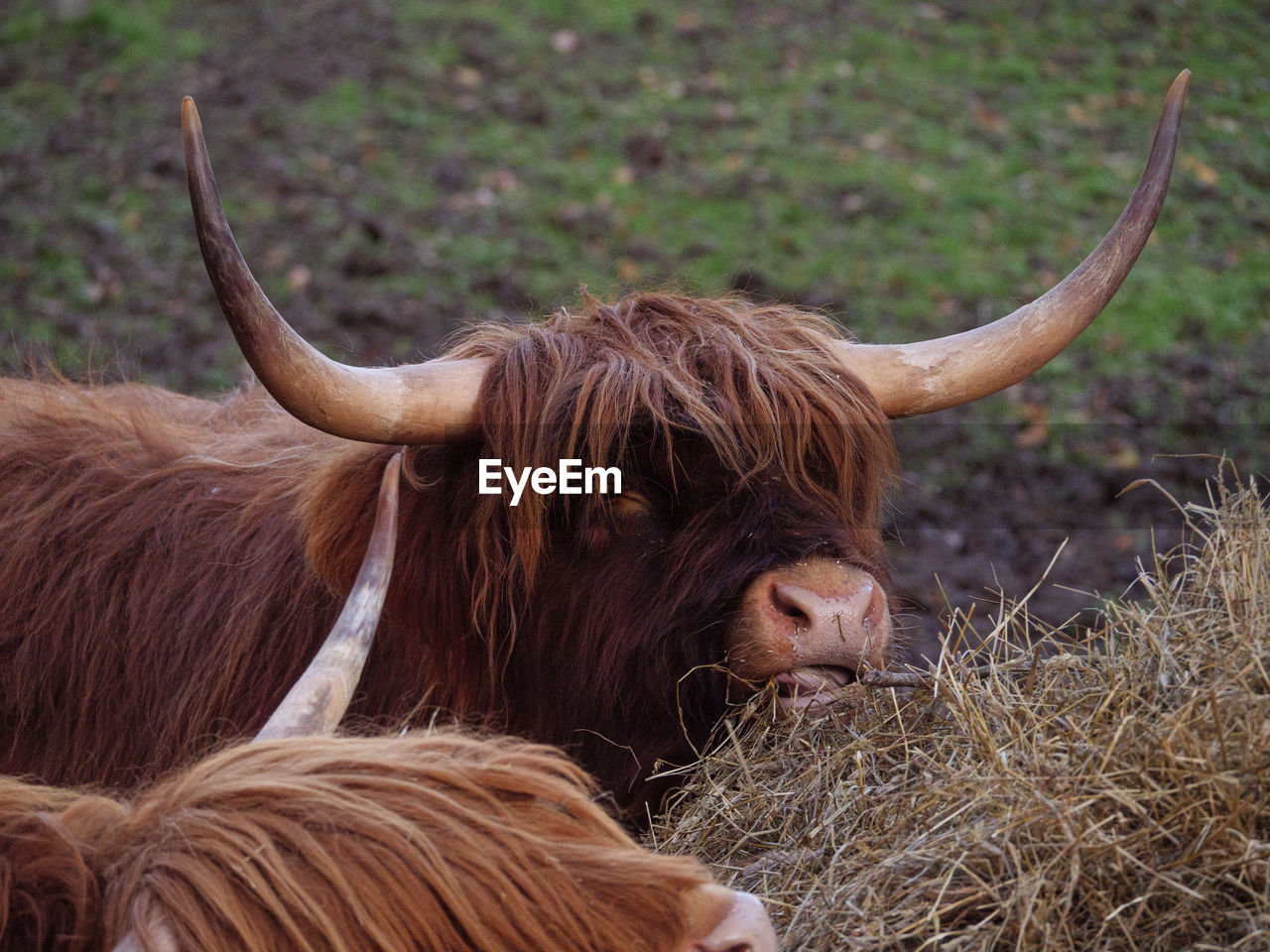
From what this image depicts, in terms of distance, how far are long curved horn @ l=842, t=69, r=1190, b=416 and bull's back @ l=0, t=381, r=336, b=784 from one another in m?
1.36

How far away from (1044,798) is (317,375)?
56.5 inches

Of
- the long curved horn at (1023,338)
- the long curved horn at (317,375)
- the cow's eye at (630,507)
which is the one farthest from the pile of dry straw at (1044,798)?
the long curved horn at (317,375)

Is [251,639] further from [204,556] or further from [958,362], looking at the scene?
[958,362]

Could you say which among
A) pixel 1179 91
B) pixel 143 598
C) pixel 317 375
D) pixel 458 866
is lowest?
pixel 143 598

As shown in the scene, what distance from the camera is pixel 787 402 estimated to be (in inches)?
101

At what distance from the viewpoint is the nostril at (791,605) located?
2.26 m

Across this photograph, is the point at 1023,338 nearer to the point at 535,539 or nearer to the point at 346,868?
the point at 535,539

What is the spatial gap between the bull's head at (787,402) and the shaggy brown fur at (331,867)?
835 mm

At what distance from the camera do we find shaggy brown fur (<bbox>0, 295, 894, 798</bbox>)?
2.46m

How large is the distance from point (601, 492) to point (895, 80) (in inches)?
289

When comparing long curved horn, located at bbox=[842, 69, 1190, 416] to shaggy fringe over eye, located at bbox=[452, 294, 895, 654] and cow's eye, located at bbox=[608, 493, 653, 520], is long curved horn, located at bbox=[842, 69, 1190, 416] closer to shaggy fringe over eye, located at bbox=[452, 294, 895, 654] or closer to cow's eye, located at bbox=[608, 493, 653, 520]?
shaggy fringe over eye, located at bbox=[452, 294, 895, 654]

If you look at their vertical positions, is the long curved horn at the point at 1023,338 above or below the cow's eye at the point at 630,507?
above

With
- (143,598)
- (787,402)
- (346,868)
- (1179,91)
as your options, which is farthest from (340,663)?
(1179,91)

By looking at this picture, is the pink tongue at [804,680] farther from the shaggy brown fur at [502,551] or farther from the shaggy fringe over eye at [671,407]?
the shaggy fringe over eye at [671,407]
